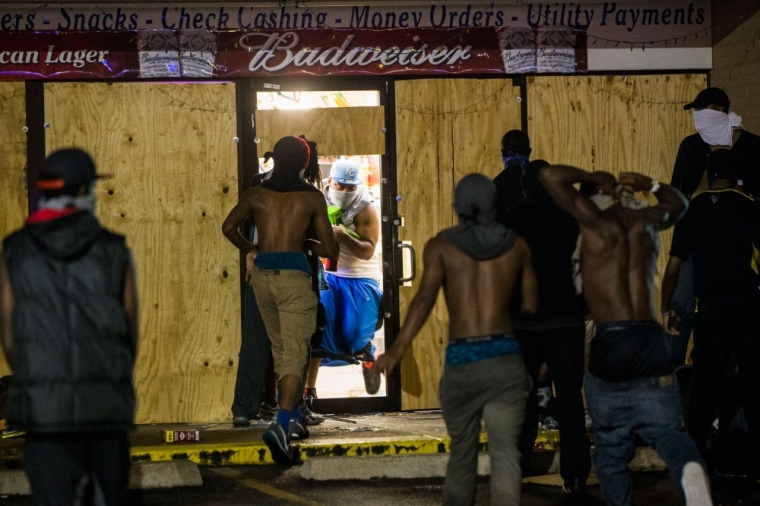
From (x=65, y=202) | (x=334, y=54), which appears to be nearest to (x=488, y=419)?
(x=65, y=202)

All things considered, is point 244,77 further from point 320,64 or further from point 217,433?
point 217,433

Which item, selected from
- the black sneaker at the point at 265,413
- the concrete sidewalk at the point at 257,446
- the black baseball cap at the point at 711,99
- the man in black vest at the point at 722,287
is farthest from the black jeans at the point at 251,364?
the black baseball cap at the point at 711,99

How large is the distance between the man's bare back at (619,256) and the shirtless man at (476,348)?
17.8 inches

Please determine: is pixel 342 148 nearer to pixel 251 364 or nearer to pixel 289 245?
pixel 289 245

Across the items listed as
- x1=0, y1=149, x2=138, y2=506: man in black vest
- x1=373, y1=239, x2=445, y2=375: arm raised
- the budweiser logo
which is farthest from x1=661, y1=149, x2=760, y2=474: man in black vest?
x1=0, y1=149, x2=138, y2=506: man in black vest

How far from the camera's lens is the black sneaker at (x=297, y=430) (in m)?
8.52

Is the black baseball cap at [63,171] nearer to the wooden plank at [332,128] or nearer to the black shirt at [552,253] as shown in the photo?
the black shirt at [552,253]

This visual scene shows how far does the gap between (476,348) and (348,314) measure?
467 centimetres

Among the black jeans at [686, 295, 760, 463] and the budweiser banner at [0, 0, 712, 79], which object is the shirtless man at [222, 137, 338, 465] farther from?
the black jeans at [686, 295, 760, 463]

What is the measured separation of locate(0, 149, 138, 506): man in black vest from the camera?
436 centimetres

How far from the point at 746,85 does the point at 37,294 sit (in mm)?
7585

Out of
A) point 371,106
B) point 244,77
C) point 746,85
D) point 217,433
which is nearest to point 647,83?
point 746,85

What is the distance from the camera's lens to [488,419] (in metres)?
5.60

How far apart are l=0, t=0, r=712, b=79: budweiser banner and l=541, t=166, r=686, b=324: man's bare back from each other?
4.45 metres
